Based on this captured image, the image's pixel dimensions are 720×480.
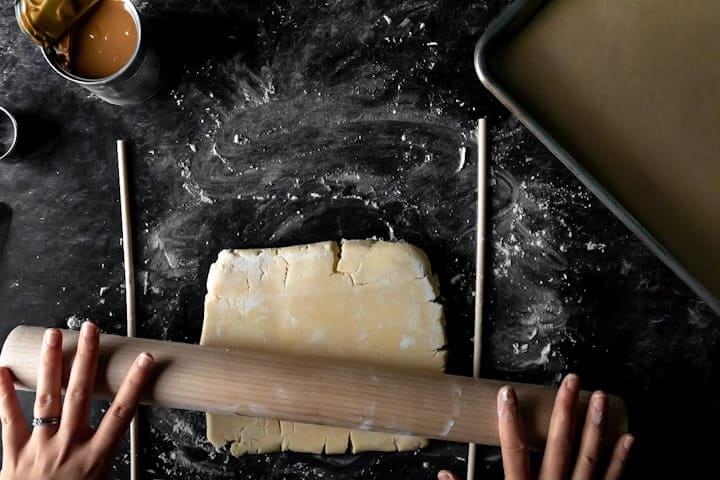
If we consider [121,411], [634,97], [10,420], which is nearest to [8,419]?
[10,420]

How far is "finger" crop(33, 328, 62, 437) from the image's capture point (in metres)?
1.07

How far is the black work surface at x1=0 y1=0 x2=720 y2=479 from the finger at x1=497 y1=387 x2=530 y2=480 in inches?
7.3

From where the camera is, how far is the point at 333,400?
1.06 metres

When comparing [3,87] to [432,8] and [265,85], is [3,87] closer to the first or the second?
[265,85]

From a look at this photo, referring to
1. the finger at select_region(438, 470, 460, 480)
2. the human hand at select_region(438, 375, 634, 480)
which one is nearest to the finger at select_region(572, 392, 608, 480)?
the human hand at select_region(438, 375, 634, 480)

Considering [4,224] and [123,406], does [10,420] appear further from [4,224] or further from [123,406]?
[4,224]

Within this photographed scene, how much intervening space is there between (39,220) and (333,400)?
0.80 meters

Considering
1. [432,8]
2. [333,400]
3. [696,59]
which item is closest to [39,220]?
[333,400]

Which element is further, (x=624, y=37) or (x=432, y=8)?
(x=432, y=8)

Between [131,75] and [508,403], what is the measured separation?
980 millimetres

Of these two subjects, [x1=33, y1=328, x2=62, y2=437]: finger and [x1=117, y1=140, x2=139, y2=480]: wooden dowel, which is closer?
[x1=33, y1=328, x2=62, y2=437]: finger

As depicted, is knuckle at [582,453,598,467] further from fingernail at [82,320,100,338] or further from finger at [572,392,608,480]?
fingernail at [82,320,100,338]

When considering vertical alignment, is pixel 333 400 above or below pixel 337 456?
above

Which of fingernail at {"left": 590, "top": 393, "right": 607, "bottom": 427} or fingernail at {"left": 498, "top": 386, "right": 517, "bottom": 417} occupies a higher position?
fingernail at {"left": 498, "top": 386, "right": 517, "bottom": 417}
